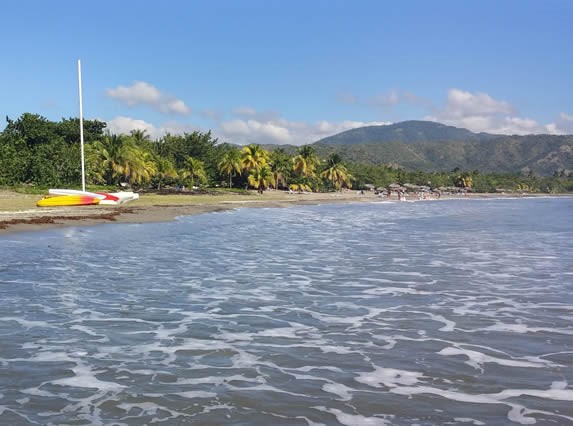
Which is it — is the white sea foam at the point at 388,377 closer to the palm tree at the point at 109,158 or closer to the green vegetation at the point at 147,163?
the green vegetation at the point at 147,163

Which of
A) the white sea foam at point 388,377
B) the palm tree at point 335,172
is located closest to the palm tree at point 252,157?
the palm tree at point 335,172

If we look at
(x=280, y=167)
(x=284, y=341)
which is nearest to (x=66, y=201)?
(x=284, y=341)

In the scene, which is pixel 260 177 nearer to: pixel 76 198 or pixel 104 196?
pixel 104 196

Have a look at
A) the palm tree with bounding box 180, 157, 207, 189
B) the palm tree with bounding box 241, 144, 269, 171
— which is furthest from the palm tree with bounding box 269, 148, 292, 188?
the palm tree with bounding box 180, 157, 207, 189

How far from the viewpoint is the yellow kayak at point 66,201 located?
4166 cm

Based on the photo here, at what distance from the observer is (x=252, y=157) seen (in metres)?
98.2

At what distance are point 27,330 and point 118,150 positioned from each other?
6842cm

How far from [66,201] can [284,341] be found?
125 feet

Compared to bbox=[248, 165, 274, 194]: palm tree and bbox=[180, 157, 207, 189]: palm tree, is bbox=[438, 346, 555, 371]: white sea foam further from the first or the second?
bbox=[248, 165, 274, 194]: palm tree

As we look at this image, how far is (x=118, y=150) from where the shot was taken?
74.6 m

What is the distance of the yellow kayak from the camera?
137ft

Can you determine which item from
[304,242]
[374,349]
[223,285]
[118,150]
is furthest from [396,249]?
[118,150]

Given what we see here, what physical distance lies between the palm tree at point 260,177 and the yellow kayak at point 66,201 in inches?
2048

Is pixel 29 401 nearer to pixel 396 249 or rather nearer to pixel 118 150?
pixel 396 249
